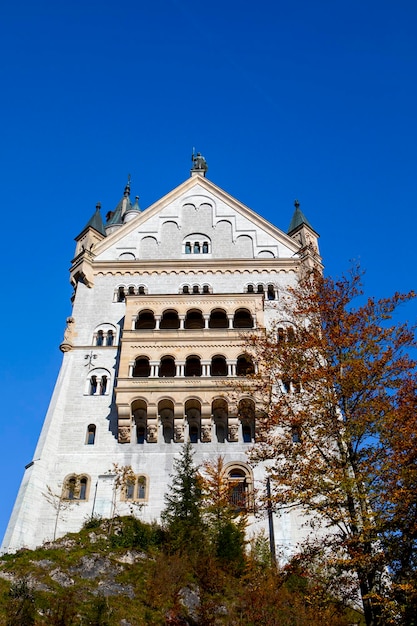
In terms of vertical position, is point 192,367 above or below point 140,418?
above

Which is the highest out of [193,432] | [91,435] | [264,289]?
[264,289]

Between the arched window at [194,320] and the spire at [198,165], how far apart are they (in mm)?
15657

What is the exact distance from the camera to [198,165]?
54625mm

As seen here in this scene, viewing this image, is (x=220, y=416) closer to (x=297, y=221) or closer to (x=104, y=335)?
(x=104, y=335)

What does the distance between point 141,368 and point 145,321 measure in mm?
3573

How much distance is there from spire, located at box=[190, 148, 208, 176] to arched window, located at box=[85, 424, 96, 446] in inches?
950

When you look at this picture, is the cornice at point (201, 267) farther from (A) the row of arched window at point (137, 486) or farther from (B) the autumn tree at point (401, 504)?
(B) the autumn tree at point (401, 504)

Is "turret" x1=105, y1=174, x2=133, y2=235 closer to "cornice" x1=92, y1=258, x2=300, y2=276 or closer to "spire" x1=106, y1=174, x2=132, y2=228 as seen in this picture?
"spire" x1=106, y1=174, x2=132, y2=228

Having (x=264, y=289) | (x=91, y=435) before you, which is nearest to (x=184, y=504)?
(x=91, y=435)

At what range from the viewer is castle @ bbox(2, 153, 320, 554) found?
34.2 m

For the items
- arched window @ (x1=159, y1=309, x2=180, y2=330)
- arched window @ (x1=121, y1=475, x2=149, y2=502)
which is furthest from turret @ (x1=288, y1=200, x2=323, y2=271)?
arched window @ (x1=121, y1=475, x2=149, y2=502)

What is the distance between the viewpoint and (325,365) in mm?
19484

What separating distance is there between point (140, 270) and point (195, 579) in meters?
23.0

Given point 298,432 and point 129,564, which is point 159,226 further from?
point 298,432
